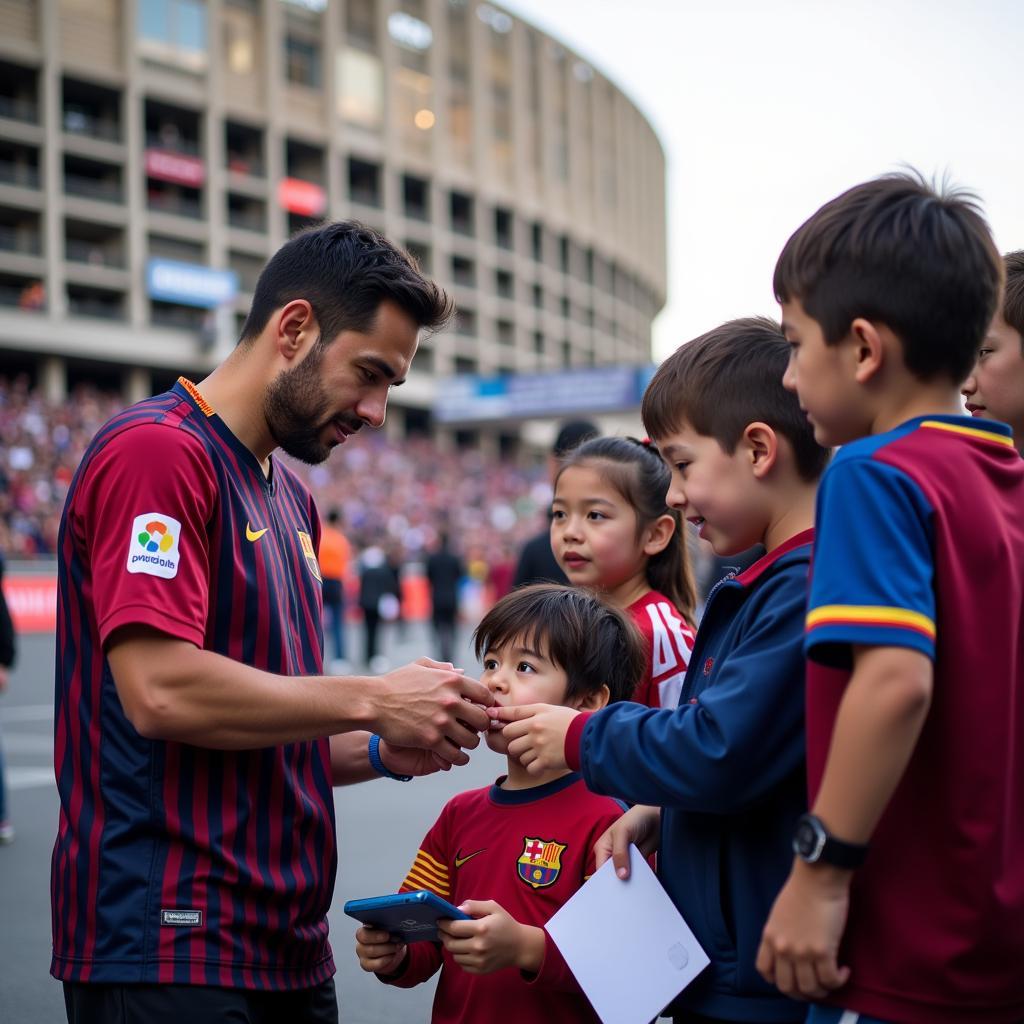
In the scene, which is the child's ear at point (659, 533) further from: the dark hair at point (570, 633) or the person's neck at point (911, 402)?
the person's neck at point (911, 402)

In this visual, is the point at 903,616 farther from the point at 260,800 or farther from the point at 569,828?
the point at 260,800

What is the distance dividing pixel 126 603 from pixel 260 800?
522mm

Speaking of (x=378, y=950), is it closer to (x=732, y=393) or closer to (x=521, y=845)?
(x=521, y=845)

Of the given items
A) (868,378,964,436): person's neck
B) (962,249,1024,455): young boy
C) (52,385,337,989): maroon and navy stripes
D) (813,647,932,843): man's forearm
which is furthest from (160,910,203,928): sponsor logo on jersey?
(962,249,1024,455): young boy

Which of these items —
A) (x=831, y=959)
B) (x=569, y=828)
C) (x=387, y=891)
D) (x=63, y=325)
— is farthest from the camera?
(x=63, y=325)

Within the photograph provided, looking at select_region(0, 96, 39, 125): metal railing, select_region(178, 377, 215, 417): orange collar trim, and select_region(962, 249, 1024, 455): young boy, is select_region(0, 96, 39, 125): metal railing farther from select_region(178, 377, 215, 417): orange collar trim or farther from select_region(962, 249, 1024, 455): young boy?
select_region(962, 249, 1024, 455): young boy

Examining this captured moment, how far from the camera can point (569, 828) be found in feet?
7.95

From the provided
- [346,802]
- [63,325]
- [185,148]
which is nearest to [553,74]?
[185,148]

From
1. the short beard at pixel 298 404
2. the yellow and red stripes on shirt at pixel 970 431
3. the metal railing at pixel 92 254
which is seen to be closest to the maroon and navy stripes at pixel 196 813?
the short beard at pixel 298 404

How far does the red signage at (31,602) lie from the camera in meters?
18.0

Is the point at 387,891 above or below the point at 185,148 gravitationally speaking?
below

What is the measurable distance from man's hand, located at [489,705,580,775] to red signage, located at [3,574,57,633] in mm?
17495

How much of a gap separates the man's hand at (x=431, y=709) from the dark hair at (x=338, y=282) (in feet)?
2.66

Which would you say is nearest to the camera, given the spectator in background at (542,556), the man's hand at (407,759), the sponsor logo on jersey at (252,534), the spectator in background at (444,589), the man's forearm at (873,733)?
the man's forearm at (873,733)
